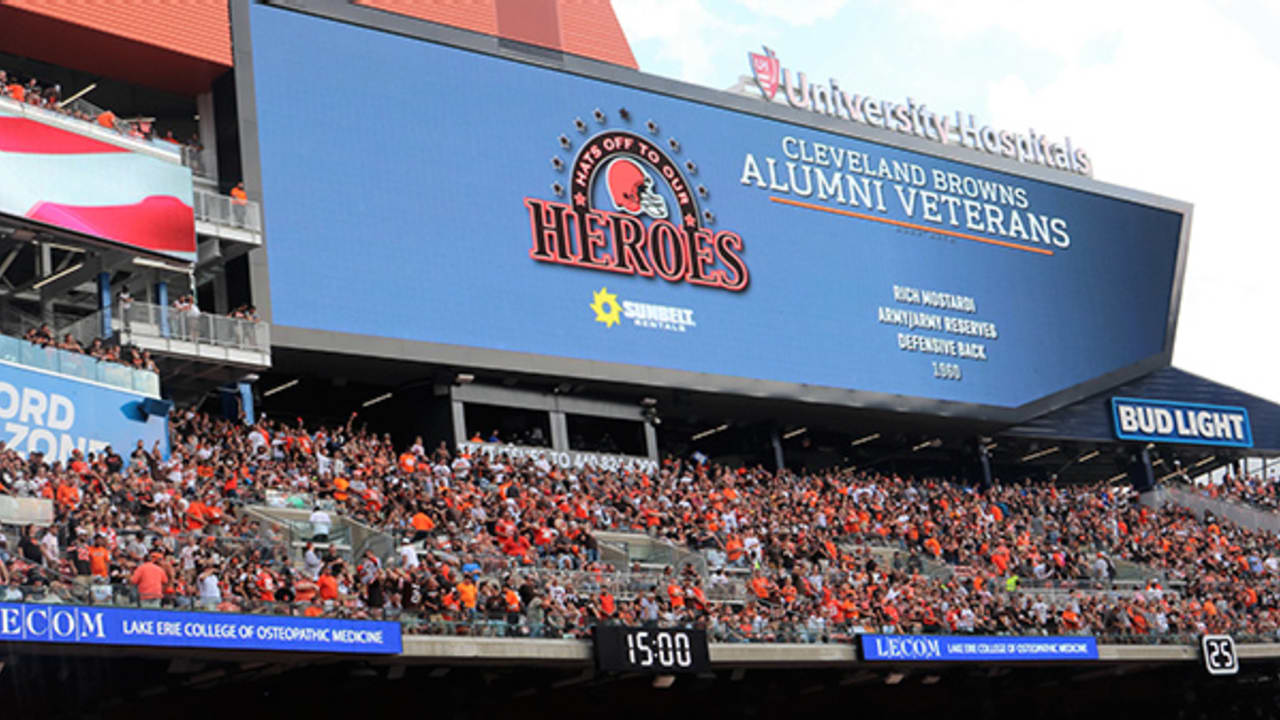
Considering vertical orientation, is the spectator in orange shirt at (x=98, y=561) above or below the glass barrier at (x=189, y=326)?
below

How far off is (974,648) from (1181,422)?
21.0m

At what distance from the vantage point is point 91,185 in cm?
2567

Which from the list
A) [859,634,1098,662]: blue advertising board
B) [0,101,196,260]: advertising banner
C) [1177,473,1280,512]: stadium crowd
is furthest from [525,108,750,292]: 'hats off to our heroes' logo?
[1177,473,1280,512]: stadium crowd

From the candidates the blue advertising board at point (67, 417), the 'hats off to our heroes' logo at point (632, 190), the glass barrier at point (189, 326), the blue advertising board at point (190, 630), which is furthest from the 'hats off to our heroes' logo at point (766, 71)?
the blue advertising board at point (190, 630)

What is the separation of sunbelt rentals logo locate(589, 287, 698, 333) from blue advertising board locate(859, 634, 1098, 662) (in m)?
10.7

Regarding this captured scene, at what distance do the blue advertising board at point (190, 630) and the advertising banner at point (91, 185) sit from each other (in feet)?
31.6

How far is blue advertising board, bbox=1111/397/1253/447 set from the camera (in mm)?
43125

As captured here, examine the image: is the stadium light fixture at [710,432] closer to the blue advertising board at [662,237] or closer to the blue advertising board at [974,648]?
the blue advertising board at [662,237]

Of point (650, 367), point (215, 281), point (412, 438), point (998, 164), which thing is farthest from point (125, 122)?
point (998, 164)

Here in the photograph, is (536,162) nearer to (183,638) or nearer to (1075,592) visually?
(1075,592)

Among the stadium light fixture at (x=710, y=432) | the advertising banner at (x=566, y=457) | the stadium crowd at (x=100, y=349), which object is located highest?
the stadium crowd at (x=100, y=349)

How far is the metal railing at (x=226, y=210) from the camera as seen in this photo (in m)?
27.6

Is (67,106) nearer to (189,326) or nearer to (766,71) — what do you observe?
(189,326)

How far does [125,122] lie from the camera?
27.3 m
